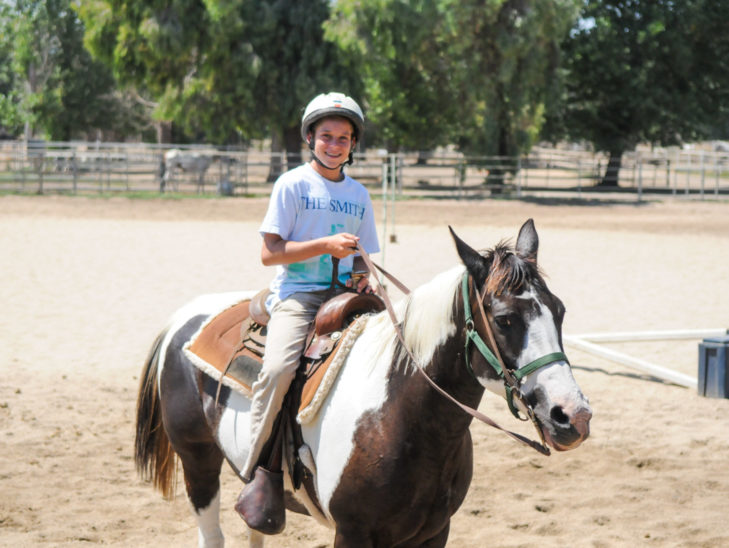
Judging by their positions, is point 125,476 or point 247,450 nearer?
point 247,450

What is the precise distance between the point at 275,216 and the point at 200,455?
1321 mm

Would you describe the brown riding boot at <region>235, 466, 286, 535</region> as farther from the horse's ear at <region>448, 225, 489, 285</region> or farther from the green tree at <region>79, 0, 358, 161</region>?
the green tree at <region>79, 0, 358, 161</region>

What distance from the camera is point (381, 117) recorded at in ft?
128

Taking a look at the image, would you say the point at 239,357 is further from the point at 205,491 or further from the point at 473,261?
the point at 473,261

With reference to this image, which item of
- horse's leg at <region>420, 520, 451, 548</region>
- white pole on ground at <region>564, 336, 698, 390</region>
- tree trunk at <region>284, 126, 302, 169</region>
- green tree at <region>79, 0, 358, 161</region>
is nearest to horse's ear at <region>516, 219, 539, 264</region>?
horse's leg at <region>420, 520, 451, 548</region>

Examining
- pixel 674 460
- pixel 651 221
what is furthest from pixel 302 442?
pixel 651 221

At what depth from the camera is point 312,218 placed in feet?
10.6

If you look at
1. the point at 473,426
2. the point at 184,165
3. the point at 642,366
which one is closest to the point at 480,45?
the point at 184,165

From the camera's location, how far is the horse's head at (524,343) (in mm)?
2475

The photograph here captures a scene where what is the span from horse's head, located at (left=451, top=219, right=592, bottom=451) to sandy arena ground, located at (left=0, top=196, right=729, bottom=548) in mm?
709

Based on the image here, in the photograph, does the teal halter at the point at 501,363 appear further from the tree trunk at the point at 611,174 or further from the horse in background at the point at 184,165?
the tree trunk at the point at 611,174

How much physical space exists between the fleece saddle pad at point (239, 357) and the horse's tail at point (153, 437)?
474 millimetres

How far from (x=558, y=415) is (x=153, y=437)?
8.05ft

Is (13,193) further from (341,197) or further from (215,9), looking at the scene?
(341,197)
